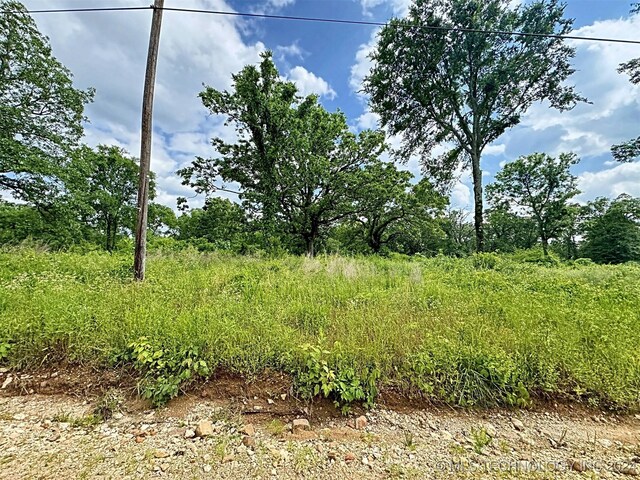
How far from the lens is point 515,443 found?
1874 millimetres

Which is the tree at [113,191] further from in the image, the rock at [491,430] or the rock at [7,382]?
the rock at [491,430]

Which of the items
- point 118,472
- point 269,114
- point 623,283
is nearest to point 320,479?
point 118,472

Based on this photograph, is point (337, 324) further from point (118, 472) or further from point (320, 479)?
point (118, 472)

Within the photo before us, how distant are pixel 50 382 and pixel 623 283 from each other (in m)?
10.2

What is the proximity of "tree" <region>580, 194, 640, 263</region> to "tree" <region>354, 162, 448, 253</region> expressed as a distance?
19.4 m

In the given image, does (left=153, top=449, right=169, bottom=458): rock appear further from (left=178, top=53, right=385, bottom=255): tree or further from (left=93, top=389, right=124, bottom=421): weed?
(left=178, top=53, right=385, bottom=255): tree

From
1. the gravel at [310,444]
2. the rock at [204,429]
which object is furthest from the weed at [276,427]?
the rock at [204,429]

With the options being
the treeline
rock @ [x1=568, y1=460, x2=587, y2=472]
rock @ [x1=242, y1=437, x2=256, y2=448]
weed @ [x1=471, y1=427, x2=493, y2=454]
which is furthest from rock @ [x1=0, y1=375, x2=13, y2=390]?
the treeline

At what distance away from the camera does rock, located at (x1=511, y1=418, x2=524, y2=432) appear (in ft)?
6.64

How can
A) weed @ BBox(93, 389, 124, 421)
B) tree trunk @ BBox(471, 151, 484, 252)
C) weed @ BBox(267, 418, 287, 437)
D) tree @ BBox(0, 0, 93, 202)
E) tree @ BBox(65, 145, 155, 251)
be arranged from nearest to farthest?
weed @ BBox(267, 418, 287, 437) < weed @ BBox(93, 389, 124, 421) < tree @ BBox(0, 0, 93, 202) < tree trunk @ BBox(471, 151, 484, 252) < tree @ BBox(65, 145, 155, 251)

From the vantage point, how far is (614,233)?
22.2 metres

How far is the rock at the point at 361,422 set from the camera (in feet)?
6.59

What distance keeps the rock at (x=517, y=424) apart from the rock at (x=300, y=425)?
1698 millimetres

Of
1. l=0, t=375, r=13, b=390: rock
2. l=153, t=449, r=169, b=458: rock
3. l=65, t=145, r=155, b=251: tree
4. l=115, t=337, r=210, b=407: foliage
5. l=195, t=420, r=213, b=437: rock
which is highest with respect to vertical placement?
l=65, t=145, r=155, b=251: tree
